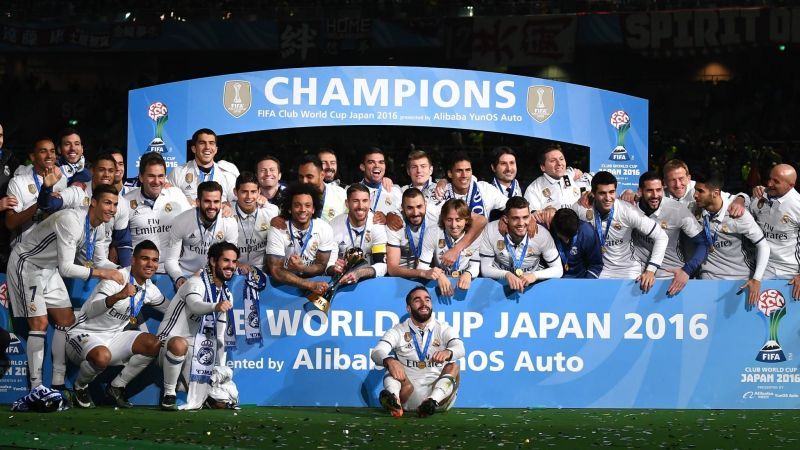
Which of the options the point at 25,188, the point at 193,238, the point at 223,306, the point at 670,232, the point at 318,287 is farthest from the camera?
the point at 25,188

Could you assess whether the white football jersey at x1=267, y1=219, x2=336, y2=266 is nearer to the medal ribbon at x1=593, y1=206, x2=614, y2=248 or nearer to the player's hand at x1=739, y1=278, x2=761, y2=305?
the medal ribbon at x1=593, y1=206, x2=614, y2=248

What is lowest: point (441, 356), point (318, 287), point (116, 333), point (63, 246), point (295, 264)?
point (441, 356)

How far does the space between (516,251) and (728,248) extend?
1.96m

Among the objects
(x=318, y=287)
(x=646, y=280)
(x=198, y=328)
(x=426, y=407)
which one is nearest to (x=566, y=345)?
(x=646, y=280)

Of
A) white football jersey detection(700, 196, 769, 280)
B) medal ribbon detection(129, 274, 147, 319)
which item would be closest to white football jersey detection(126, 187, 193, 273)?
medal ribbon detection(129, 274, 147, 319)

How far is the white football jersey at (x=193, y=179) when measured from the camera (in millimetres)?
10680

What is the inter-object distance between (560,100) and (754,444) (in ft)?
15.9

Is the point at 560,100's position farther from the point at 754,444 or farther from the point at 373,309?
the point at 754,444

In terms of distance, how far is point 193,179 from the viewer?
1068cm

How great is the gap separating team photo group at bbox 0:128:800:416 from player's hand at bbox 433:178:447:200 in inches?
0.6

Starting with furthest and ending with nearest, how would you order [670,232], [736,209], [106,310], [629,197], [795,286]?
[629,197] < [670,232] < [736,209] < [795,286] < [106,310]

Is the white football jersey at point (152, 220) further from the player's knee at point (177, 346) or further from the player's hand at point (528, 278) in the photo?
the player's hand at point (528, 278)

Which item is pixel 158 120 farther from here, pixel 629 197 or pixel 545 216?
pixel 629 197

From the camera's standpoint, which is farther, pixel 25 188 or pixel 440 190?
pixel 440 190
